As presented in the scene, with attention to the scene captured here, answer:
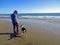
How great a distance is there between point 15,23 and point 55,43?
3.26 metres

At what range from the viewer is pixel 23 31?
34.6 ft

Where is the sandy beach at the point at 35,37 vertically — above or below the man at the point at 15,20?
below

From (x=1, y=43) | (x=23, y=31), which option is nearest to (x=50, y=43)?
(x=1, y=43)

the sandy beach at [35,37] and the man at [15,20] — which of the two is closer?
the sandy beach at [35,37]

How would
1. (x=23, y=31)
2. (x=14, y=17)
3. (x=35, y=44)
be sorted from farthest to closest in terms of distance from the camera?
(x=23, y=31)
(x=14, y=17)
(x=35, y=44)

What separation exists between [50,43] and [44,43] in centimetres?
32

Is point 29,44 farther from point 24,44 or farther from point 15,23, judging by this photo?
point 15,23

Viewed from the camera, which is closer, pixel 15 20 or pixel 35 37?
pixel 35 37

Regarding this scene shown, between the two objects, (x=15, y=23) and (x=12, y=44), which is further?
(x=15, y=23)

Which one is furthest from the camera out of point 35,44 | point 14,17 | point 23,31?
point 23,31

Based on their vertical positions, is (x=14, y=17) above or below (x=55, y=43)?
above

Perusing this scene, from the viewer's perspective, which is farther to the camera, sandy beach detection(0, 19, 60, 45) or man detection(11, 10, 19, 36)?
man detection(11, 10, 19, 36)

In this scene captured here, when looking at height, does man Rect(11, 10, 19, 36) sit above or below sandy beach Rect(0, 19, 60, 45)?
above

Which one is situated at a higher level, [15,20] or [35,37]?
[15,20]
